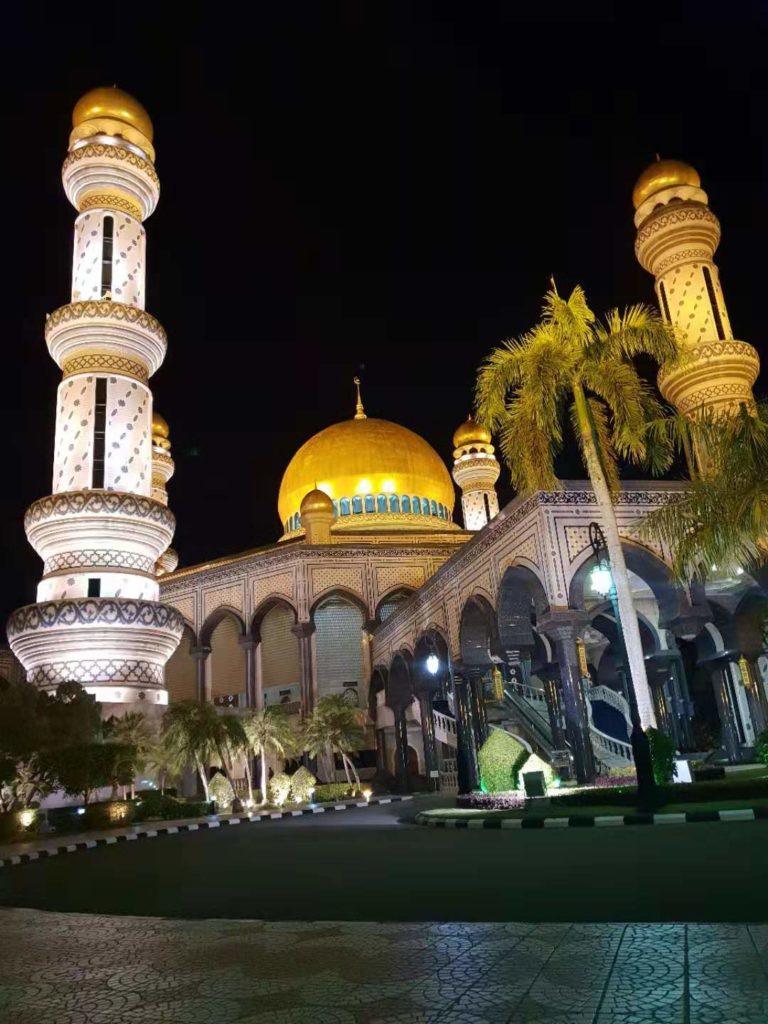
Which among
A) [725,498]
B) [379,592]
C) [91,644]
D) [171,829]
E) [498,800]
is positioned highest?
[379,592]

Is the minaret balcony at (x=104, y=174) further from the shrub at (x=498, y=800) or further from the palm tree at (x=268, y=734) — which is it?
the shrub at (x=498, y=800)

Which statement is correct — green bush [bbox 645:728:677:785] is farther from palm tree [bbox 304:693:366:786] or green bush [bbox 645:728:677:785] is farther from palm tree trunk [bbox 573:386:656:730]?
palm tree [bbox 304:693:366:786]

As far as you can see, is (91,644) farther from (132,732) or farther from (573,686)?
(573,686)

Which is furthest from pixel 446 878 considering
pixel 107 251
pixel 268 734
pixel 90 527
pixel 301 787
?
pixel 107 251

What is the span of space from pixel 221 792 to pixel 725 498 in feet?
57.4

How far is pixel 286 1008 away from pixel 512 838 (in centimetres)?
777

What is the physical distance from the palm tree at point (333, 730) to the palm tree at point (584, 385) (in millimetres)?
14757

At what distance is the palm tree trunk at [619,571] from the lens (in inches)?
568

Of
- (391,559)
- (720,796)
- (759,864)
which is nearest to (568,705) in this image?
(720,796)

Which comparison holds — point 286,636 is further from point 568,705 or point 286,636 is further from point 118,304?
point 568,705

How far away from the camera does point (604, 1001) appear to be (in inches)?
134

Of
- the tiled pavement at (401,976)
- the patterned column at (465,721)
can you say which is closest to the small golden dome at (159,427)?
the patterned column at (465,721)

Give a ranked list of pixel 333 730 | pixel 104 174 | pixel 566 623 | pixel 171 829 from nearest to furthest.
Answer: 1. pixel 566 623
2. pixel 171 829
3. pixel 333 730
4. pixel 104 174

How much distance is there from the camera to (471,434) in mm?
48000
